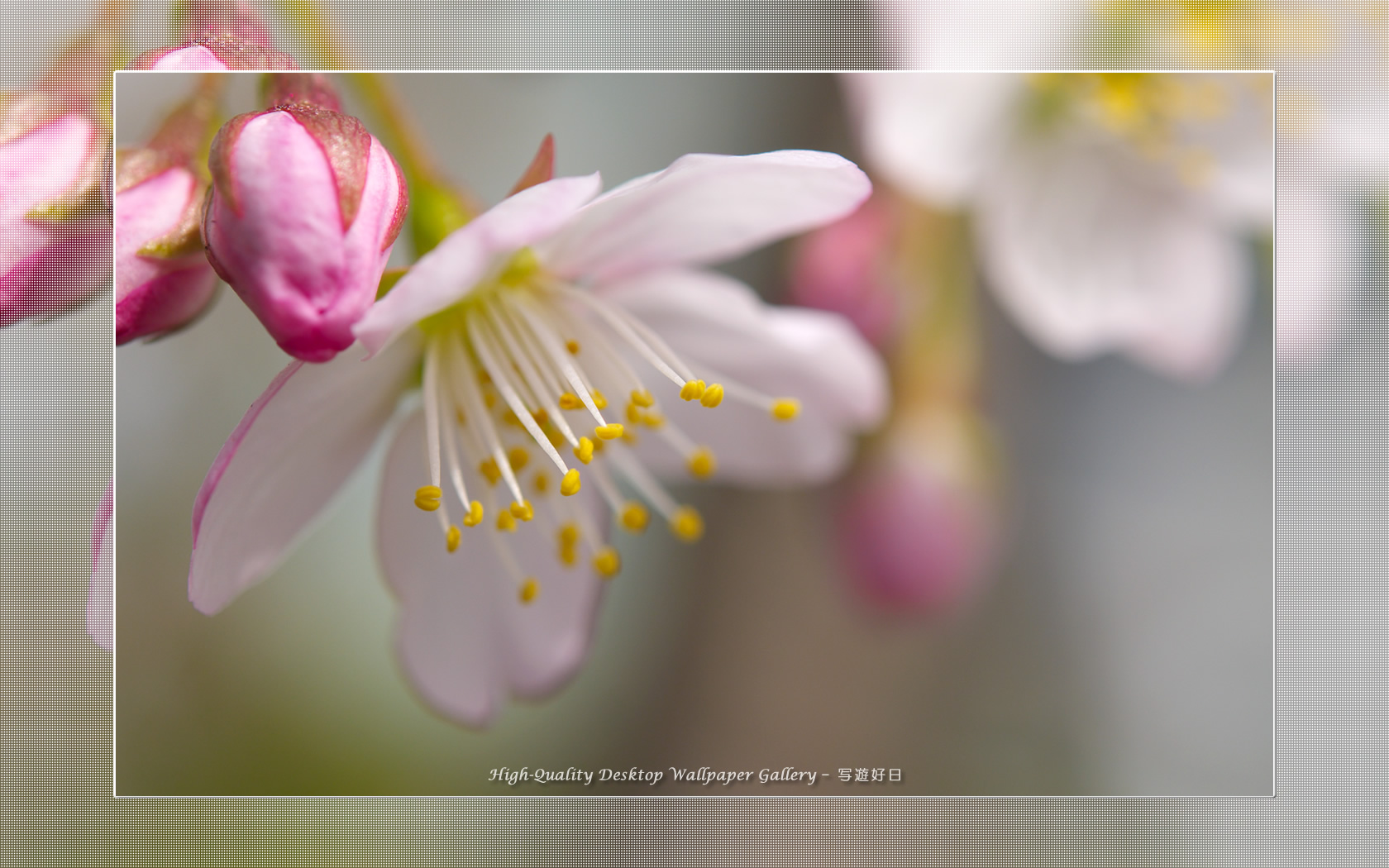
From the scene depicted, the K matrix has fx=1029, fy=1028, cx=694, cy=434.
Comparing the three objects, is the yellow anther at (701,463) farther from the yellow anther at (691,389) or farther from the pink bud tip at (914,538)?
the pink bud tip at (914,538)

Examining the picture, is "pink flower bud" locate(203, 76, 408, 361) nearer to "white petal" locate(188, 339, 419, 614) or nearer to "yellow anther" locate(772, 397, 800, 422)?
"white petal" locate(188, 339, 419, 614)

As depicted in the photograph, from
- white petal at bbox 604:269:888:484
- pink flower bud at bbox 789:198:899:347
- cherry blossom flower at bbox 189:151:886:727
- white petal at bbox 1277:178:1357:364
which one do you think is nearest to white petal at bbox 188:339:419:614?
cherry blossom flower at bbox 189:151:886:727

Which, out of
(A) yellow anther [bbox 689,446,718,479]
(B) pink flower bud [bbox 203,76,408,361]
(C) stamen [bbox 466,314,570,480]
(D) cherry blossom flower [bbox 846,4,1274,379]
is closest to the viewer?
(B) pink flower bud [bbox 203,76,408,361]

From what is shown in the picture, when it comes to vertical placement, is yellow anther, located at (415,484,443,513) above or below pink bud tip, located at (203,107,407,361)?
below

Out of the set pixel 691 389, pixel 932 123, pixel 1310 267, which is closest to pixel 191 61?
pixel 691 389

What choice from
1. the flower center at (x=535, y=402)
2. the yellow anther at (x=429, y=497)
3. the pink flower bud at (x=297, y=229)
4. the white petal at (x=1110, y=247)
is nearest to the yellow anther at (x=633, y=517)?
the flower center at (x=535, y=402)

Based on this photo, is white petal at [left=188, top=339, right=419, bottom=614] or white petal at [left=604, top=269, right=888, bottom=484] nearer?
white petal at [left=188, top=339, right=419, bottom=614]

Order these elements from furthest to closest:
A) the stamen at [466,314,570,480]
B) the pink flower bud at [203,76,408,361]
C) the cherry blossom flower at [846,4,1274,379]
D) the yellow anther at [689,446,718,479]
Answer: the cherry blossom flower at [846,4,1274,379] < the yellow anther at [689,446,718,479] < the stamen at [466,314,570,480] < the pink flower bud at [203,76,408,361]
